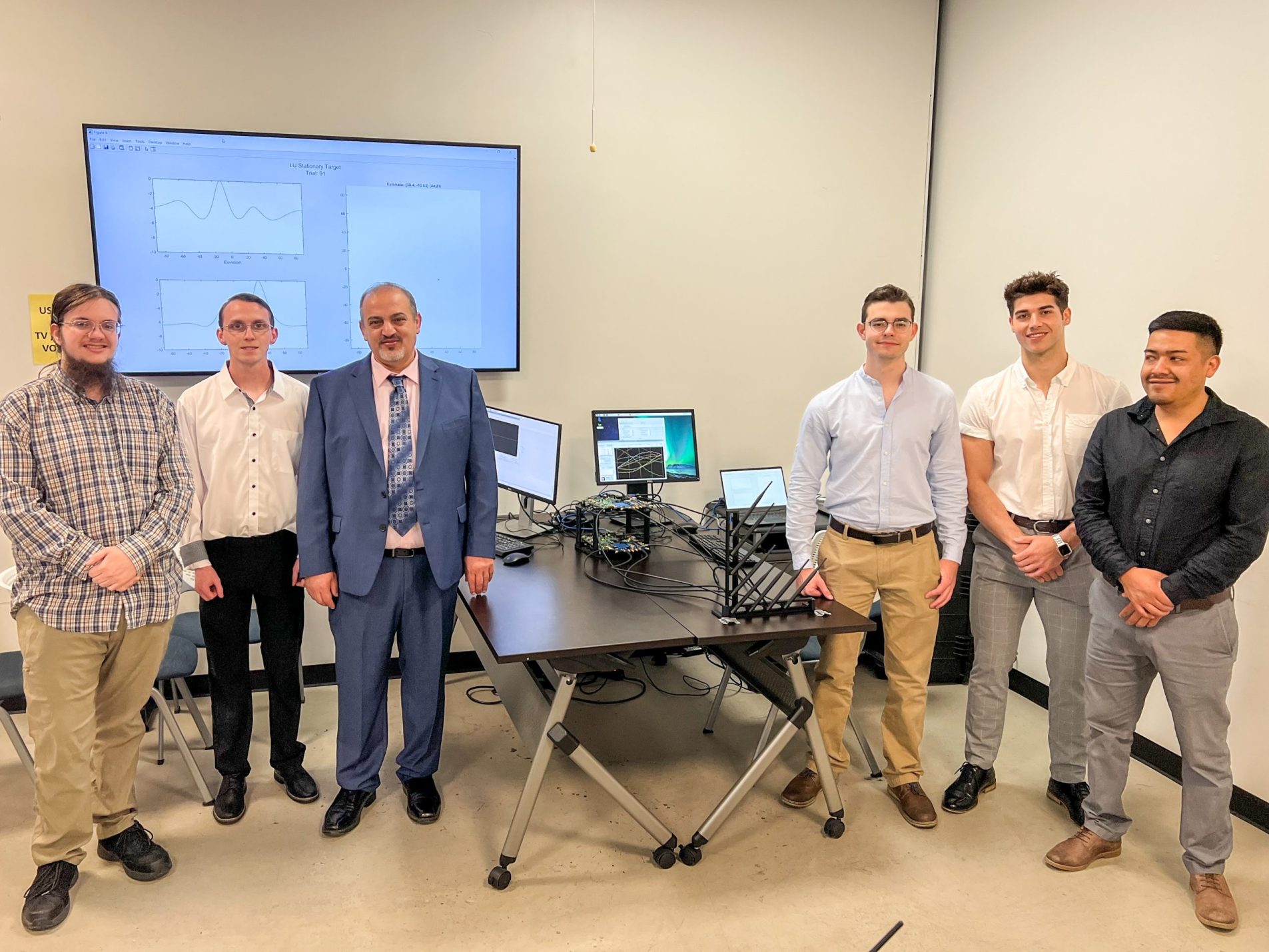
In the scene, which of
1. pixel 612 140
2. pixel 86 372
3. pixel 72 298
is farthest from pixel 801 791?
pixel 612 140

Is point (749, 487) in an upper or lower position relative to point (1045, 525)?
lower

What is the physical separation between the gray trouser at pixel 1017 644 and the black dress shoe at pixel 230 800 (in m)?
2.44

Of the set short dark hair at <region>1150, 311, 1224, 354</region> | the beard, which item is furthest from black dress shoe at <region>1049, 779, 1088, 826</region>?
the beard

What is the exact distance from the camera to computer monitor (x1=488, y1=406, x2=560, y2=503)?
345cm

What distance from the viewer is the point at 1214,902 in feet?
7.64

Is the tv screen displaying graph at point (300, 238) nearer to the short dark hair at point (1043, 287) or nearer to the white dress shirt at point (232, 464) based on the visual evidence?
the white dress shirt at point (232, 464)

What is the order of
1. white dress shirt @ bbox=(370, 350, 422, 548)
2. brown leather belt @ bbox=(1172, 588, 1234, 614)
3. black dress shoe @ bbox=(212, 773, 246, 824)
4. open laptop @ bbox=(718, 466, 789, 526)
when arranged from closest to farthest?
brown leather belt @ bbox=(1172, 588, 1234, 614)
white dress shirt @ bbox=(370, 350, 422, 548)
black dress shoe @ bbox=(212, 773, 246, 824)
open laptop @ bbox=(718, 466, 789, 526)

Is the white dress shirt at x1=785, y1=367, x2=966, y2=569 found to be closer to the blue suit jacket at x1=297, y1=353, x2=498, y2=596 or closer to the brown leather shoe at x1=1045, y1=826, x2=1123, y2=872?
the brown leather shoe at x1=1045, y1=826, x2=1123, y2=872

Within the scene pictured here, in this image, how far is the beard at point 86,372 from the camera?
2266 mm

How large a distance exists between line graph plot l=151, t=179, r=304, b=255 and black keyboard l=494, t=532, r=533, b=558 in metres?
1.45

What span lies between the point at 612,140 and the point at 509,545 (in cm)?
188

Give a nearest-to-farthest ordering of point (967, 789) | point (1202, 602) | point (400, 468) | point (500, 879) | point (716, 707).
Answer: point (1202, 602) < point (500, 879) < point (400, 468) < point (967, 789) < point (716, 707)

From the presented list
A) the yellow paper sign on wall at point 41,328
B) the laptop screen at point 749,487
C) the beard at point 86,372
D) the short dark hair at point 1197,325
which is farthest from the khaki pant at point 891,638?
the yellow paper sign on wall at point 41,328

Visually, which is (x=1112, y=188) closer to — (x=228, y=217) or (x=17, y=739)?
(x=228, y=217)
